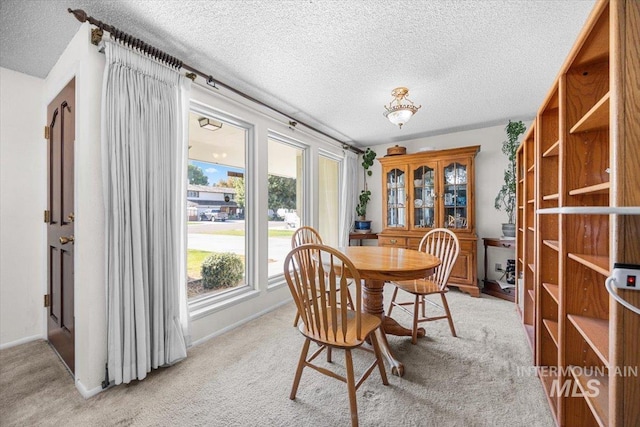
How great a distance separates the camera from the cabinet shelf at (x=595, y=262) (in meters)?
0.90

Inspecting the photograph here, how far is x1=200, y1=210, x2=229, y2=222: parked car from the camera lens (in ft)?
8.01

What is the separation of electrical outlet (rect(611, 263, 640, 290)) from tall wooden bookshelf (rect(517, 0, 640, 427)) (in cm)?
3

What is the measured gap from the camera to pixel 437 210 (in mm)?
3699

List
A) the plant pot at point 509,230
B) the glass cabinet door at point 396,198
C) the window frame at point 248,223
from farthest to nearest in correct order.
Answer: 1. the glass cabinet door at point 396,198
2. the plant pot at point 509,230
3. the window frame at point 248,223

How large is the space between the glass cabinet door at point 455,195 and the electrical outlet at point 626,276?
297 cm

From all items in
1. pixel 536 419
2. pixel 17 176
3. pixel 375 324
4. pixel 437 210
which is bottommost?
pixel 536 419

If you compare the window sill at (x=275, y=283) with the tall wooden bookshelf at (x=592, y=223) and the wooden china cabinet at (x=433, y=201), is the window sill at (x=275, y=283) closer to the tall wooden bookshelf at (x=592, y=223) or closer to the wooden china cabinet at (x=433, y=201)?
the wooden china cabinet at (x=433, y=201)

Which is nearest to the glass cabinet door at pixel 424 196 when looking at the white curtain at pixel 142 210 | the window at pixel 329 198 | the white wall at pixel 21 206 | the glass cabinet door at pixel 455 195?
the glass cabinet door at pixel 455 195

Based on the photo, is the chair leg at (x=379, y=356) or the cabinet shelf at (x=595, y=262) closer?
the cabinet shelf at (x=595, y=262)

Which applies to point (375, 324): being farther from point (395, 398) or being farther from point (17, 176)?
point (17, 176)

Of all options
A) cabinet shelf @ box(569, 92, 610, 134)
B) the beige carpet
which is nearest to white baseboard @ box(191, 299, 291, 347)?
the beige carpet

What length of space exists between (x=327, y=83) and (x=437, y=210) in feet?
7.83

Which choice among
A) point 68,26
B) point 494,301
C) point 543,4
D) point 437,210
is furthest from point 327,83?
point 494,301

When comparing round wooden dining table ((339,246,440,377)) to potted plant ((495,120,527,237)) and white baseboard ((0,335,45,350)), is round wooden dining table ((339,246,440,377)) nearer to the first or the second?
potted plant ((495,120,527,237))
